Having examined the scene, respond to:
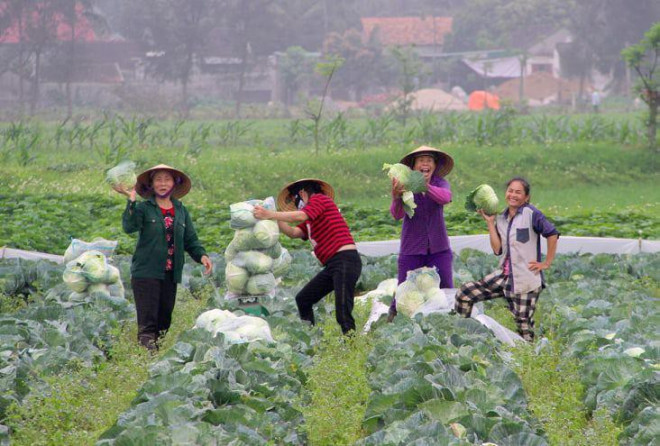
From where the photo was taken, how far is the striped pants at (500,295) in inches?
289

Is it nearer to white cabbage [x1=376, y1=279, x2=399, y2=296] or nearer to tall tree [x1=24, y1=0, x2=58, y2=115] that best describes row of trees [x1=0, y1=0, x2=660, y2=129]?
tall tree [x1=24, y1=0, x2=58, y2=115]

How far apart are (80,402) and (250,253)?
2528mm

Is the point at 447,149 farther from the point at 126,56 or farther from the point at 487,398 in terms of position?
the point at 126,56

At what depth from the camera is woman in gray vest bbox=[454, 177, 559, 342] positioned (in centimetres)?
725

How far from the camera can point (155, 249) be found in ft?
24.0

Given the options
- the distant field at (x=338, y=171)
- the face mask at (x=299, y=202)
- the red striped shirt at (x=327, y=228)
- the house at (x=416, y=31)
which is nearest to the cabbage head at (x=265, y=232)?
the face mask at (x=299, y=202)

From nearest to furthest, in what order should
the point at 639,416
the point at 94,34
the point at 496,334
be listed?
the point at 639,416 < the point at 496,334 < the point at 94,34

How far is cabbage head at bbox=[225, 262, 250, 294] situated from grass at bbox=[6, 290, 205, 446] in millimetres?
1100

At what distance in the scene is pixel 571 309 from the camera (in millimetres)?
7922

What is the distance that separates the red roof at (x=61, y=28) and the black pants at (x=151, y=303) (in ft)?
119

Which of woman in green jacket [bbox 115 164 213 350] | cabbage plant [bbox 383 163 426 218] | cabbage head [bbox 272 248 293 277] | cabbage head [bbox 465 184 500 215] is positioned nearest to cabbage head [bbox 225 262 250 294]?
cabbage head [bbox 272 248 293 277]

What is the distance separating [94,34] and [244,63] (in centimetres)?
674

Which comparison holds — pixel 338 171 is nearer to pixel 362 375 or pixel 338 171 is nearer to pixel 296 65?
pixel 362 375

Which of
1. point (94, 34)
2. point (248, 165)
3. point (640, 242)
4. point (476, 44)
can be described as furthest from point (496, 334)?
point (476, 44)
